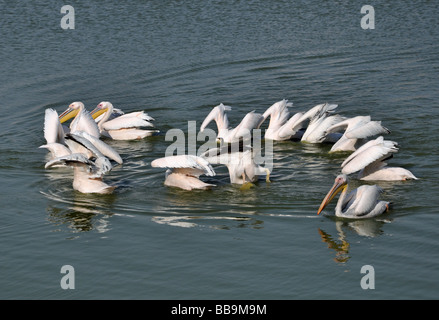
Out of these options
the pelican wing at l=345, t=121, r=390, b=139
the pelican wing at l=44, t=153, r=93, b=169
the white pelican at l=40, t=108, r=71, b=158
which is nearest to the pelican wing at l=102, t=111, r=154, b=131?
the white pelican at l=40, t=108, r=71, b=158

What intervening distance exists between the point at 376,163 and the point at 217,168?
177 cm

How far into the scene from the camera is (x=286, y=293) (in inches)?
219

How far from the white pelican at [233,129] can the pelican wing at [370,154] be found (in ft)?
5.88

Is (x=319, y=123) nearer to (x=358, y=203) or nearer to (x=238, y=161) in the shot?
(x=238, y=161)

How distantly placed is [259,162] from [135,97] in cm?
367

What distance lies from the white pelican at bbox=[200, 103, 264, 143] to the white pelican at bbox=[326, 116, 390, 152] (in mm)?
904

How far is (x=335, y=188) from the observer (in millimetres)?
7027

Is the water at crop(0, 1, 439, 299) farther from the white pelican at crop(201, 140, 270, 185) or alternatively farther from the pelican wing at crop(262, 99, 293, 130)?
the pelican wing at crop(262, 99, 293, 130)

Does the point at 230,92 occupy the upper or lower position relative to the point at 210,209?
upper

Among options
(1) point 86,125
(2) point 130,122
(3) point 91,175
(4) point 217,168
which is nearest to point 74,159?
(3) point 91,175

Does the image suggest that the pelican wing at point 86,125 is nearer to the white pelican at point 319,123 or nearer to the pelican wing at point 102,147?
the pelican wing at point 102,147

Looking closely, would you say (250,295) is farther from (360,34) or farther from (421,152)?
(360,34)

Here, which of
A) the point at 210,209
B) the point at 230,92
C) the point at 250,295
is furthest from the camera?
the point at 230,92

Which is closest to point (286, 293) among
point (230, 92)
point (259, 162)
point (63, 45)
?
point (259, 162)
